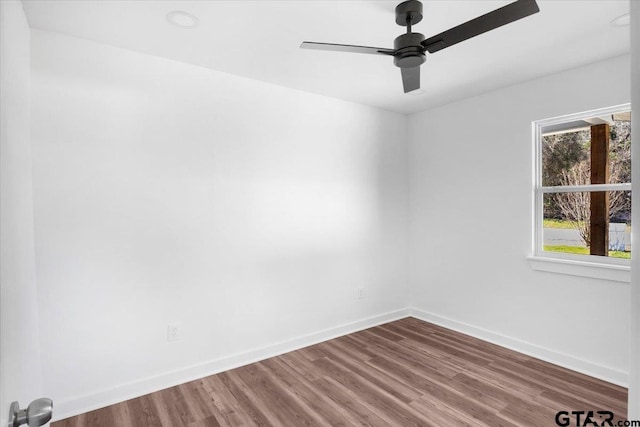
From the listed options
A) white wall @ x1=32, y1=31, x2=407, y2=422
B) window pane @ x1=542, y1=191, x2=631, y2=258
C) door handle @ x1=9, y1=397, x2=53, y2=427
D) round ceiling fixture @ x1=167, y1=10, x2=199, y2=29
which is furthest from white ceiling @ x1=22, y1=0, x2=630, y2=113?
door handle @ x1=9, y1=397, x2=53, y2=427

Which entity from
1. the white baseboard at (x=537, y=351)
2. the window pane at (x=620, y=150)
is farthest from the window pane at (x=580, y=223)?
the white baseboard at (x=537, y=351)

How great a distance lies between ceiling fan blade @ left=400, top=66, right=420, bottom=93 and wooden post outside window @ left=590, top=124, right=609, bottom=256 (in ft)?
5.81

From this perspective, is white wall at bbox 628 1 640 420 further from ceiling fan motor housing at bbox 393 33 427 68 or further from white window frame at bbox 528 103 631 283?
white window frame at bbox 528 103 631 283

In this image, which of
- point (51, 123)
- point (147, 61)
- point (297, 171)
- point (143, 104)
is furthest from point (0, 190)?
point (297, 171)

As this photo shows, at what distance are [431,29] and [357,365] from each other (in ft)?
8.75

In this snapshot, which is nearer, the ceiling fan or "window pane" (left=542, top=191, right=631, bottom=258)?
the ceiling fan

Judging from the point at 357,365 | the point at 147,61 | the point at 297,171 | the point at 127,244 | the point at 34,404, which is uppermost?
the point at 147,61

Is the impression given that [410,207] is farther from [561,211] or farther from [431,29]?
[431,29]

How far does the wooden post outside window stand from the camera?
2.77m

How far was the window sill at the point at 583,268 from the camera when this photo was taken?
258cm

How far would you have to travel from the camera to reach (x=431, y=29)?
2.22 meters

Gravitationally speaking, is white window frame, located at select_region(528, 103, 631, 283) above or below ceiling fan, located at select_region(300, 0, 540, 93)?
below

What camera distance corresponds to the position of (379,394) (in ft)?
8.14

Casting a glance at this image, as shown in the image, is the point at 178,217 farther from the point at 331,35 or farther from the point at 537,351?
the point at 537,351
